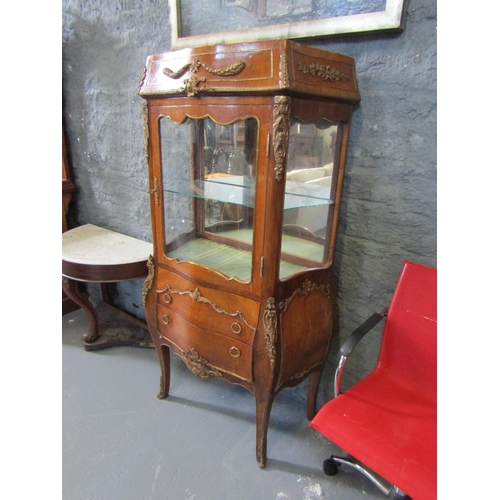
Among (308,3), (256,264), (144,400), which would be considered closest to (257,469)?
(144,400)

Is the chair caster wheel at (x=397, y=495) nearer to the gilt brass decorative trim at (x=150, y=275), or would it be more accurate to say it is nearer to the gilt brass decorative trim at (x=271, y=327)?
the gilt brass decorative trim at (x=271, y=327)

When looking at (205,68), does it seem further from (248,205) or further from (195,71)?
(248,205)

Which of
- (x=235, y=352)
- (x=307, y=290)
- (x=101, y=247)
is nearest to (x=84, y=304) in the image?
(x=101, y=247)

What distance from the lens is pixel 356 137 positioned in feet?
4.80

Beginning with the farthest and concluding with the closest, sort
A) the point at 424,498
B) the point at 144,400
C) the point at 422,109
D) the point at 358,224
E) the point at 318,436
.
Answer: the point at 144,400
the point at 318,436
the point at 358,224
the point at 422,109
the point at 424,498

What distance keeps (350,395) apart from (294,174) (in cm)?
88

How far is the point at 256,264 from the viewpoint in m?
1.33

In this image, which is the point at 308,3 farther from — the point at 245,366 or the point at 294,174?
the point at 245,366

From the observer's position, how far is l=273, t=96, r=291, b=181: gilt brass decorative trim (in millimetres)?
1109

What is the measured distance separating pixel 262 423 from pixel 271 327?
0.49 meters

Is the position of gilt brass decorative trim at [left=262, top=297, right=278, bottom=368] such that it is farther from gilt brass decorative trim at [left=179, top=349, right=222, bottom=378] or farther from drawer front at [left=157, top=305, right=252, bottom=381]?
gilt brass decorative trim at [left=179, top=349, right=222, bottom=378]

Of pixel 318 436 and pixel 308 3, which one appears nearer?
pixel 308 3

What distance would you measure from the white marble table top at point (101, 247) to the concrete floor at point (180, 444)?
0.71 meters

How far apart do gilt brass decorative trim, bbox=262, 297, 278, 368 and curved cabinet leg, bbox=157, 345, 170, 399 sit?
2.37 feet
